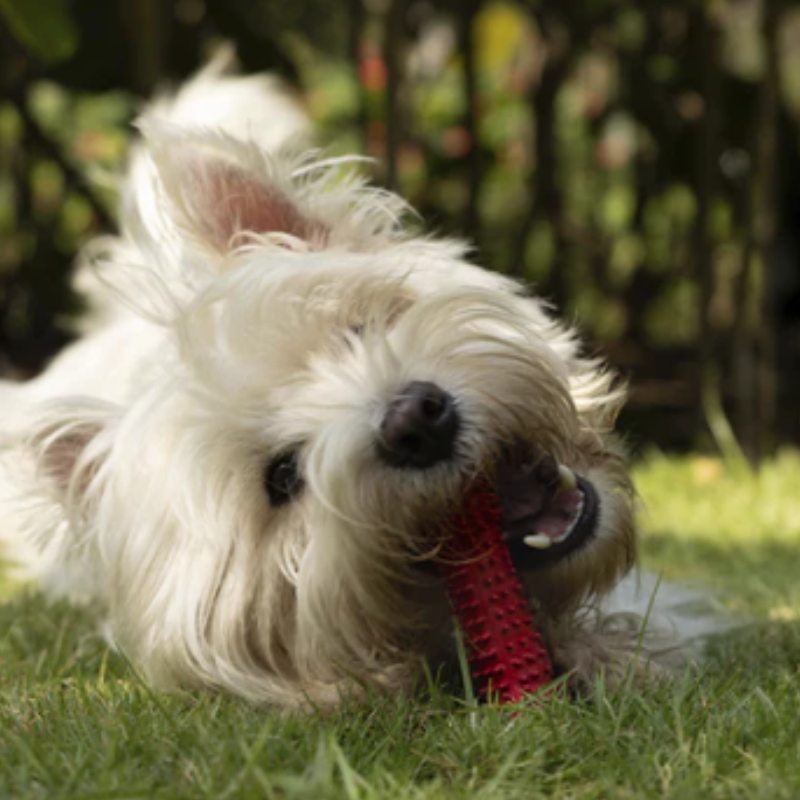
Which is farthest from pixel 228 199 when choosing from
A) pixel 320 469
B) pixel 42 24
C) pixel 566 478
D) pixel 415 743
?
pixel 42 24

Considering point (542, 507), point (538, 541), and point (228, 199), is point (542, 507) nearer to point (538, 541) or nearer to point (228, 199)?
point (538, 541)

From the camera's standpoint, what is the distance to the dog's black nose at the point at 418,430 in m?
2.14

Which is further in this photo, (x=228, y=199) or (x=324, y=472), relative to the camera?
(x=228, y=199)

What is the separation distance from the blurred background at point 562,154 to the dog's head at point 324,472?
8.94ft

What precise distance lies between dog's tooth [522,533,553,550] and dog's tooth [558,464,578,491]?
0.30 ft

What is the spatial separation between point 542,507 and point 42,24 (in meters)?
2.77

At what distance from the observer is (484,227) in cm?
743

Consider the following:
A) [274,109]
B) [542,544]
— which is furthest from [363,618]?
[274,109]

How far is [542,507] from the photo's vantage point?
7.98 feet

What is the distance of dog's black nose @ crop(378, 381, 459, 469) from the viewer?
214cm

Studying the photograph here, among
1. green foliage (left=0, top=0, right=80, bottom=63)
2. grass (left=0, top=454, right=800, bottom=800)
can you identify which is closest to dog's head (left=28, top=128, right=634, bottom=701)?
grass (left=0, top=454, right=800, bottom=800)

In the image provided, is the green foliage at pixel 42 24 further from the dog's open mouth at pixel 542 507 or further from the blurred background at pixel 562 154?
the dog's open mouth at pixel 542 507

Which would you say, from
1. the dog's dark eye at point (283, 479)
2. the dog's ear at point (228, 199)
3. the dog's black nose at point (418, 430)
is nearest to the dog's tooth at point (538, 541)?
the dog's black nose at point (418, 430)

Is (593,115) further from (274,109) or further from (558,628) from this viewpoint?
(558,628)
